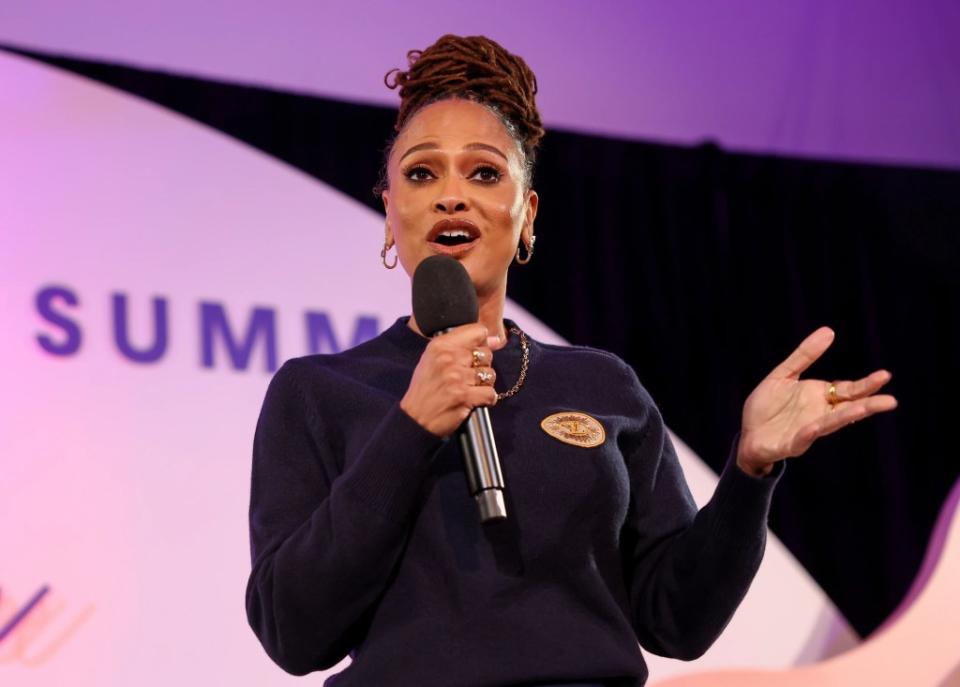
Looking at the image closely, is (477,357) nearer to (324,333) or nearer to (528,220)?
(528,220)

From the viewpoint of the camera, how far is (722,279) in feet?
14.3

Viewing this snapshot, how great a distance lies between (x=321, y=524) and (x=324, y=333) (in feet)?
6.32

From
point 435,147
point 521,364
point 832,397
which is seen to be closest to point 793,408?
point 832,397

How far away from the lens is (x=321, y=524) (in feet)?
4.99

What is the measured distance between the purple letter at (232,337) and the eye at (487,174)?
1.52 meters

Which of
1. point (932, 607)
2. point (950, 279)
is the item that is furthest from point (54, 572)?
point (950, 279)

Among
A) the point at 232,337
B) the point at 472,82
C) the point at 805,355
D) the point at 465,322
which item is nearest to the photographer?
the point at 465,322

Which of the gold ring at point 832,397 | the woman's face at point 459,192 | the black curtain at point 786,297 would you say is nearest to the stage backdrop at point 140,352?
the black curtain at point 786,297

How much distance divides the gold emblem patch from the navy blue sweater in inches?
Result: 0.4

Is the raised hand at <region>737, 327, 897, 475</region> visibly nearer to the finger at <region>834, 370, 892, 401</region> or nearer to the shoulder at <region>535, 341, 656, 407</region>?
the finger at <region>834, 370, 892, 401</region>

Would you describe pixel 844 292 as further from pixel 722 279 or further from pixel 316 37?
pixel 316 37

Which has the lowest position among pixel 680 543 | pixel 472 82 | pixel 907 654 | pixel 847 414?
pixel 907 654

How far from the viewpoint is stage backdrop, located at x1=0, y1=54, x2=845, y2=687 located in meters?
2.95

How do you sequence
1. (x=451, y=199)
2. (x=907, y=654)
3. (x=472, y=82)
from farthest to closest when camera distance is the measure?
(x=907, y=654) < (x=472, y=82) < (x=451, y=199)
